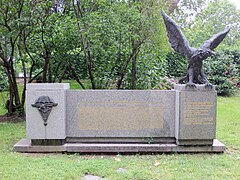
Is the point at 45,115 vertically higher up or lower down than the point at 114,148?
higher up

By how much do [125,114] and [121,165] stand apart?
1.10 metres

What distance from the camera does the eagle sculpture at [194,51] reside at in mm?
5098

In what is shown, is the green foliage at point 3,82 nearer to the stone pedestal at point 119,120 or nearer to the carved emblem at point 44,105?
the stone pedestal at point 119,120

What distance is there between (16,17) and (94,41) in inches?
78.8

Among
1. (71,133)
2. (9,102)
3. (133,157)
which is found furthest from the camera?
(9,102)

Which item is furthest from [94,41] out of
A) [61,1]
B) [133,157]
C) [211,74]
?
[211,74]

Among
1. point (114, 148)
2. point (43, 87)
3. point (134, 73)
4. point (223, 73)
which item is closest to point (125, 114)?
point (114, 148)

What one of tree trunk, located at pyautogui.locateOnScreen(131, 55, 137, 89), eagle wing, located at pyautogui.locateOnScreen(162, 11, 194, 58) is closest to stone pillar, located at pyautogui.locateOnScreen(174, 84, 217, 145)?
eagle wing, located at pyautogui.locateOnScreen(162, 11, 194, 58)

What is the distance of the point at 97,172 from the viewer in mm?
4105

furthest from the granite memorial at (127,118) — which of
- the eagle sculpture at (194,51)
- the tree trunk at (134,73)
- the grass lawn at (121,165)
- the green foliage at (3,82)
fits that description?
the green foliage at (3,82)

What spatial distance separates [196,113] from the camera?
5.10 meters

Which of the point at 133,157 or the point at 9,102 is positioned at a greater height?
the point at 9,102

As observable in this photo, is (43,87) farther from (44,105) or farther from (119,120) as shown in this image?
(119,120)

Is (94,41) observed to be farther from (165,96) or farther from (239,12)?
(239,12)
